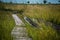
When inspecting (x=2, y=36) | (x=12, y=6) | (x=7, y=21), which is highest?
(x=12, y=6)

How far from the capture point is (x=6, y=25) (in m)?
2.77

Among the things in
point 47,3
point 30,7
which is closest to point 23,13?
point 30,7

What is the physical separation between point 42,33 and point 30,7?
43 centimetres

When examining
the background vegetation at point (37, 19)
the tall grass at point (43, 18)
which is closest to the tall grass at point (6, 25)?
the background vegetation at point (37, 19)

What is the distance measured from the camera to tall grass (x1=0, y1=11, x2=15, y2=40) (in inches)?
107

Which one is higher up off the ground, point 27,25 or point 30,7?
point 30,7

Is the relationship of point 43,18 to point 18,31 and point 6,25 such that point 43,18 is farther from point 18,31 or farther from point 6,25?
point 6,25

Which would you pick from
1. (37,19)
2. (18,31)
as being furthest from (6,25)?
(37,19)

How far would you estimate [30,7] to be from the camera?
283 cm

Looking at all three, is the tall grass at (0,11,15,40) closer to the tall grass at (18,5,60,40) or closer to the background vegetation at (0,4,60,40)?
the background vegetation at (0,4,60,40)

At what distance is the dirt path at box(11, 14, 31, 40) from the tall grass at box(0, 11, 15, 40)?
0.06m

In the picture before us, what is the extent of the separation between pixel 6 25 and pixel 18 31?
0.65 ft

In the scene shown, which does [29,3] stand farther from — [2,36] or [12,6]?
[2,36]

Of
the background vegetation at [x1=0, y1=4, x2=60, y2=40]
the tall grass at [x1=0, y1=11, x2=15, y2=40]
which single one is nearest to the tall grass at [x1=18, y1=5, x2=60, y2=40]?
the background vegetation at [x1=0, y1=4, x2=60, y2=40]
